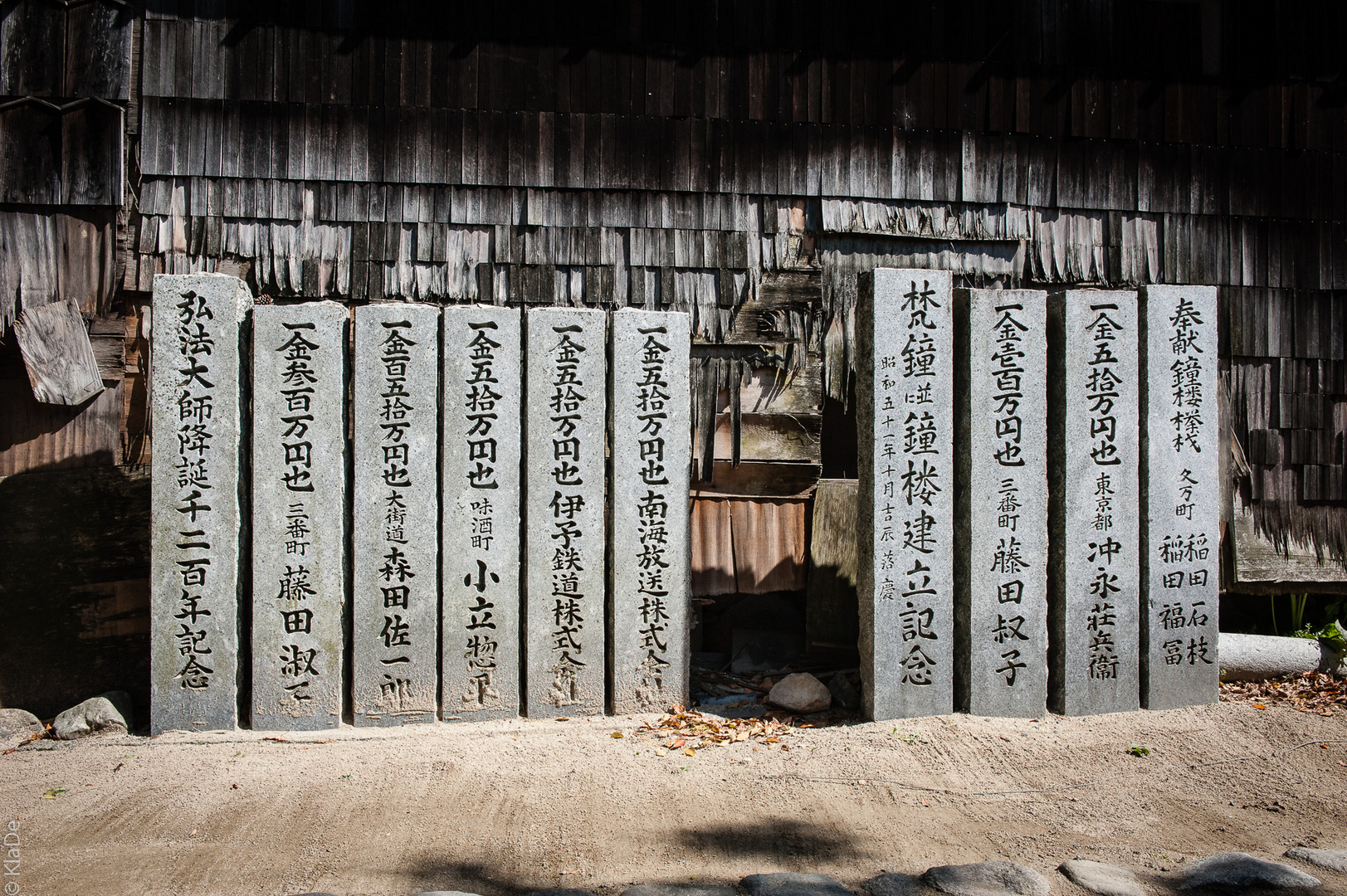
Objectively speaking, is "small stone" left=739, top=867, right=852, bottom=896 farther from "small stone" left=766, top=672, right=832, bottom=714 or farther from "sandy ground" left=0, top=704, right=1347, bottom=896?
"small stone" left=766, top=672, right=832, bottom=714

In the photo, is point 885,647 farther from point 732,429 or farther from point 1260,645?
point 1260,645

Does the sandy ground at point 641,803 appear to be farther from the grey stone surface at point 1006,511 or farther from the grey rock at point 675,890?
the grey stone surface at point 1006,511

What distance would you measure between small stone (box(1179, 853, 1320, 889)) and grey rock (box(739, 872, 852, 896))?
1.51 metres

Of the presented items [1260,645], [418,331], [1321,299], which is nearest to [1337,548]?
[1260,645]

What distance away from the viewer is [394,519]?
16.5 ft

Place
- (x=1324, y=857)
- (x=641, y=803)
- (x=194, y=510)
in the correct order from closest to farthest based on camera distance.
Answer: (x=1324, y=857), (x=641, y=803), (x=194, y=510)

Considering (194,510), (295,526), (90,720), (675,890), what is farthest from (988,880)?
(90,720)

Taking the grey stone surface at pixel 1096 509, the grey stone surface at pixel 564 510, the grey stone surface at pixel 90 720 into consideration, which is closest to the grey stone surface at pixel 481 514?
the grey stone surface at pixel 564 510

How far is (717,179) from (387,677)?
4528mm

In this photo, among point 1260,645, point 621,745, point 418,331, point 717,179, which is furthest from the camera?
point 717,179

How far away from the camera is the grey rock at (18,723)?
502cm

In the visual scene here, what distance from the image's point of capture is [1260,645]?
234 inches

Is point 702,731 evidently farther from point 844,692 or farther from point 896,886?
point 896,886

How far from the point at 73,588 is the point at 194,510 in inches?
56.7
